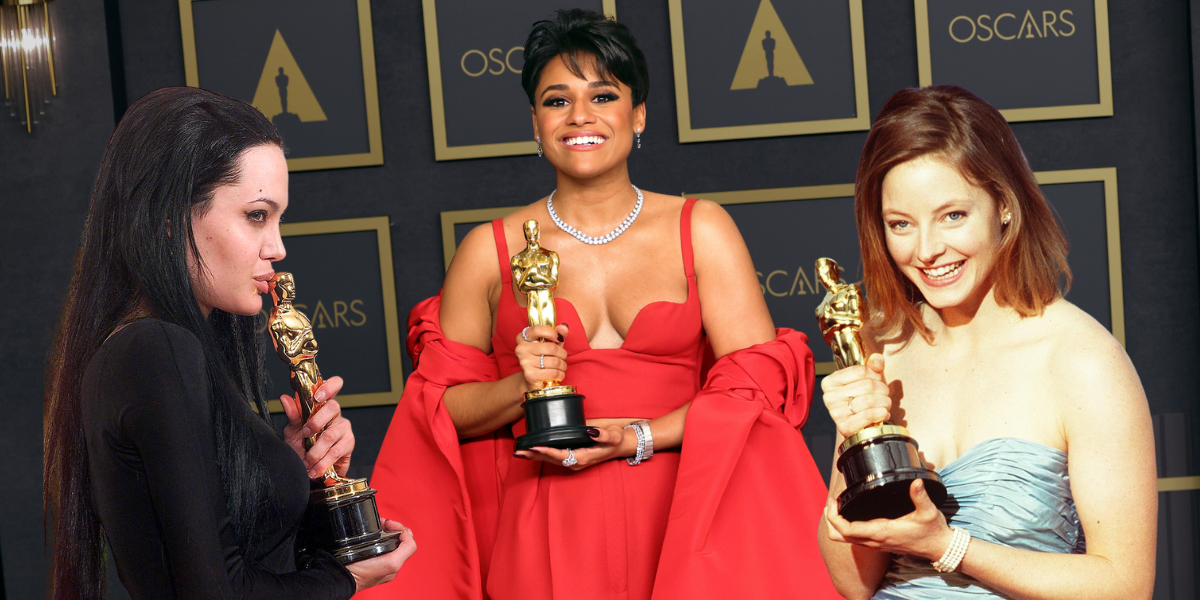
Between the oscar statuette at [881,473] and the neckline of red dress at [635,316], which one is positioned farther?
the neckline of red dress at [635,316]

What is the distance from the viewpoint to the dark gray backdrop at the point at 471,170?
10.2ft

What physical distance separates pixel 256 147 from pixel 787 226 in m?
2.17

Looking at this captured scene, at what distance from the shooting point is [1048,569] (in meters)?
1.21

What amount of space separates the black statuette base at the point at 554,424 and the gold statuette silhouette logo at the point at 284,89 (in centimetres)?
179

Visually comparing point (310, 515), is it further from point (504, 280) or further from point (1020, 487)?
point (1020, 487)

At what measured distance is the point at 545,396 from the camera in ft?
6.00

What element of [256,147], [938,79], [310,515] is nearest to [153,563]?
[310,515]

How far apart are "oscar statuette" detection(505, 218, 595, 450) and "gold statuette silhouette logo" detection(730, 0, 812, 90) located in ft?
5.09

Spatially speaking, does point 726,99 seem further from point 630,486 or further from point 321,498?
point 321,498

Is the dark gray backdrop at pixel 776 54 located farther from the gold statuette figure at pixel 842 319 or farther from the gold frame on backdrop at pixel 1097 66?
the gold statuette figure at pixel 842 319

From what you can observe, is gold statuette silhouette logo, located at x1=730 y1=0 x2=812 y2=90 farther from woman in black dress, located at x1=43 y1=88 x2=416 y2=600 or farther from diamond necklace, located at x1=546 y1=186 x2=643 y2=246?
woman in black dress, located at x1=43 y1=88 x2=416 y2=600

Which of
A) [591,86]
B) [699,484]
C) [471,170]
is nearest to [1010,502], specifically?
[699,484]

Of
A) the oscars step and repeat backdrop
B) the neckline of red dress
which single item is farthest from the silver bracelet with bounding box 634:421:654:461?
the oscars step and repeat backdrop

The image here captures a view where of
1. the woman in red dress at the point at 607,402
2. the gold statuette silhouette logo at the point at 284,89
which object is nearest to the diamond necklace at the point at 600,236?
the woman in red dress at the point at 607,402
